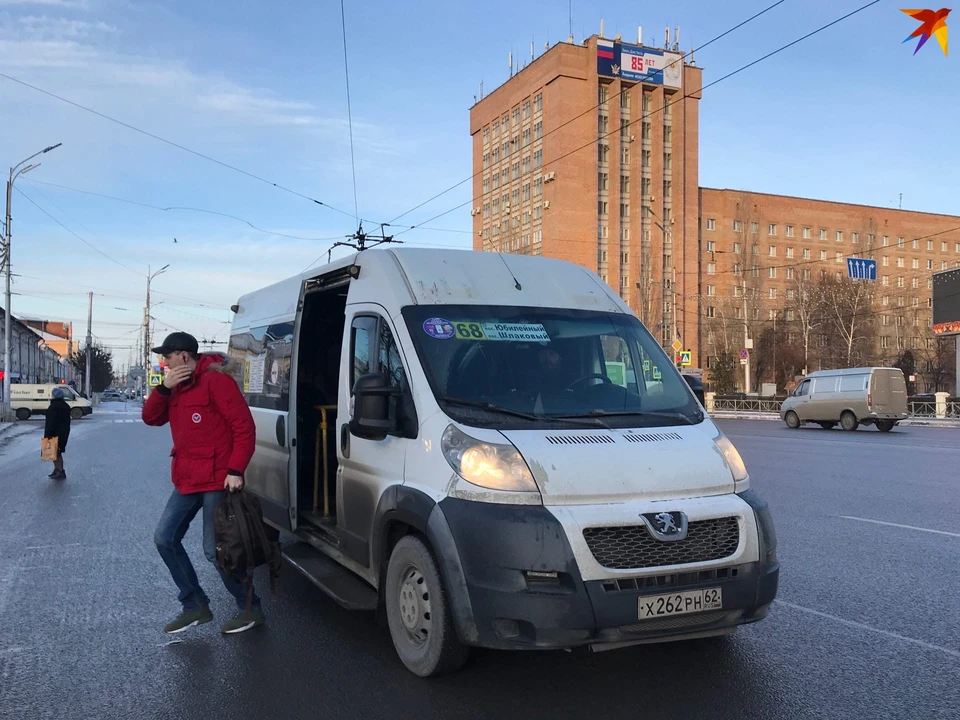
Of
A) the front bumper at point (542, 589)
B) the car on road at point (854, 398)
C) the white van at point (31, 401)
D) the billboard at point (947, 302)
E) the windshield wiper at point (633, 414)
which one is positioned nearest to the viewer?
the front bumper at point (542, 589)

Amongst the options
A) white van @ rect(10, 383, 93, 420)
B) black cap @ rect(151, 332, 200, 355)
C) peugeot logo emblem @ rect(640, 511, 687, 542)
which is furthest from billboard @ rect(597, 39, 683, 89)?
peugeot logo emblem @ rect(640, 511, 687, 542)

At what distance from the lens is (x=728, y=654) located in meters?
4.78

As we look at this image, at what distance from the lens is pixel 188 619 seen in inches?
209

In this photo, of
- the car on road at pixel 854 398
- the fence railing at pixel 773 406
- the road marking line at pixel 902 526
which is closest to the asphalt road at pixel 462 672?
the road marking line at pixel 902 526

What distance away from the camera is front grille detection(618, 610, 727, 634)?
3971mm

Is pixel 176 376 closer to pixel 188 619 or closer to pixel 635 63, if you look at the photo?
pixel 188 619

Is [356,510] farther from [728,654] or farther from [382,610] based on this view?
[728,654]

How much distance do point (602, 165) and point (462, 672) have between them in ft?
268

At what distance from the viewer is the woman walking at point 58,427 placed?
46.8 ft

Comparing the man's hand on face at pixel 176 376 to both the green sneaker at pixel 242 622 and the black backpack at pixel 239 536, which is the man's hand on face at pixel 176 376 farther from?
the green sneaker at pixel 242 622

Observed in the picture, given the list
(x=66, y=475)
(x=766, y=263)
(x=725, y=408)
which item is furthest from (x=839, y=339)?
(x=66, y=475)

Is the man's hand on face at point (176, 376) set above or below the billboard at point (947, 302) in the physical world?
below

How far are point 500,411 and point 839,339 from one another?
71058 millimetres

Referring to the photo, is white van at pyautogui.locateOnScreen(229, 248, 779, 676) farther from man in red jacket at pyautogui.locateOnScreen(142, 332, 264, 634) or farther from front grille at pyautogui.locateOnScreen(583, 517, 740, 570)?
man in red jacket at pyautogui.locateOnScreen(142, 332, 264, 634)
